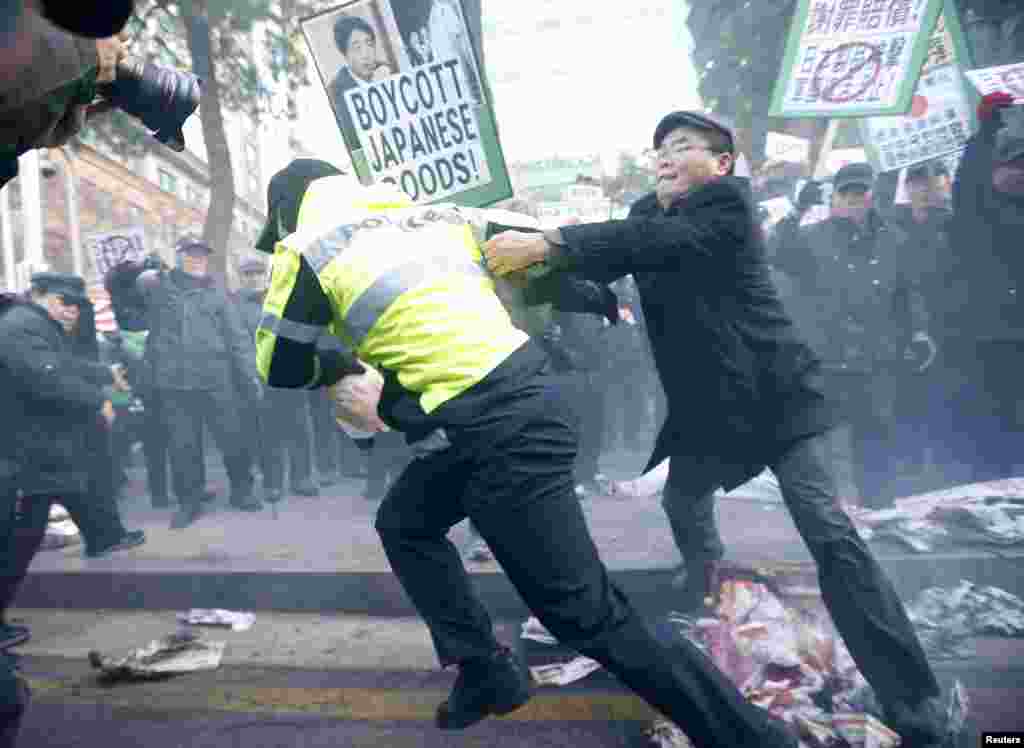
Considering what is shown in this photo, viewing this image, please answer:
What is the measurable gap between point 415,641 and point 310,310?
2021 mm

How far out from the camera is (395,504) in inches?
95.7

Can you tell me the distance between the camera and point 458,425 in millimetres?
2164

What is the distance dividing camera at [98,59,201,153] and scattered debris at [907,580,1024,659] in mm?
3177

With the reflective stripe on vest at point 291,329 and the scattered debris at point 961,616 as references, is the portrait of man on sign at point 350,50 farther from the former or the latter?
the scattered debris at point 961,616

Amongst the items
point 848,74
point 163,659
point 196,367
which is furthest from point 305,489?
point 848,74

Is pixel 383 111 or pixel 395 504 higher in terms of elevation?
pixel 383 111

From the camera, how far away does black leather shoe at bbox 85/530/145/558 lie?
482cm

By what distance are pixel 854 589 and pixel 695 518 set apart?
82 centimetres

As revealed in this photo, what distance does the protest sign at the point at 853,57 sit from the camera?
490cm

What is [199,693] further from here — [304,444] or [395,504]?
[304,444]

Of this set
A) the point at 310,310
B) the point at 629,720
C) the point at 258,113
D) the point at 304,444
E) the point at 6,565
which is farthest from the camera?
the point at 258,113

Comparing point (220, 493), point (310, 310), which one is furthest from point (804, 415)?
point (220, 493)

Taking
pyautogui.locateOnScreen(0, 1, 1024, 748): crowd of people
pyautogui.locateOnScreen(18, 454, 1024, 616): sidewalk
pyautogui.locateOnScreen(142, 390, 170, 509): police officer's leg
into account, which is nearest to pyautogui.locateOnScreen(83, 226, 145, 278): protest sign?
pyautogui.locateOnScreen(142, 390, 170, 509): police officer's leg

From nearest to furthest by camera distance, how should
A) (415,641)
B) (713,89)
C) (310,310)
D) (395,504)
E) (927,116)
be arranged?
(310,310)
(395,504)
(415,641)
(927,116)
(713,89)
